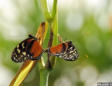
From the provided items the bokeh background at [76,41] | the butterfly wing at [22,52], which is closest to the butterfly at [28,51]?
the butterfly wing at [22,52]

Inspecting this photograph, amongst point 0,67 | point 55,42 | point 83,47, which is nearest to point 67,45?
point 55,42

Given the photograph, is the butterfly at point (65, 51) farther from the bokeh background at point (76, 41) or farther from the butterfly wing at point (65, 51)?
→ the bokeh background at point (76, 41)

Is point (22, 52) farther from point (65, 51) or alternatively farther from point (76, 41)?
point (76, 41)

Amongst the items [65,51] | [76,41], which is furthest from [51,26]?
[76,41]

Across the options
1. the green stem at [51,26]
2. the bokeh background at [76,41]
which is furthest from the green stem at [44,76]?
the bokeh background at [76,41]

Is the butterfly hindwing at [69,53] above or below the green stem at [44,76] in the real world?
above

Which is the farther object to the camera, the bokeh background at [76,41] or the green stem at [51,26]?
the bokeh background at [76,41]

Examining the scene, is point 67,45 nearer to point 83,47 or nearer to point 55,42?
point 55,42

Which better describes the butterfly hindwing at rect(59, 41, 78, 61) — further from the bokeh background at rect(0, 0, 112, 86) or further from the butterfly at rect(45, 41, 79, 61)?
the bokeh background at rect(0, 0, 112, 86)
